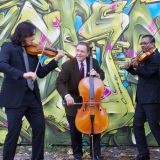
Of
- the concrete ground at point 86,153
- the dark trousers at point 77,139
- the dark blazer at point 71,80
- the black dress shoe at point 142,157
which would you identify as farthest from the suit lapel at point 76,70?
the black dress shoe at point 142,157

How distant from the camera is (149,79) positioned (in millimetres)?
4984

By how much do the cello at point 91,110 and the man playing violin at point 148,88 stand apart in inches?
20.7

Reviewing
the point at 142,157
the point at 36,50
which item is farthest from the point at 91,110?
the point at 142,157

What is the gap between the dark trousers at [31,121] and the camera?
4.49 meters

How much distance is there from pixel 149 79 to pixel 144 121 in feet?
1.90

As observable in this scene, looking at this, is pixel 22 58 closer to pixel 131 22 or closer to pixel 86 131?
pixel 86 131

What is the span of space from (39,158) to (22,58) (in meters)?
1.24

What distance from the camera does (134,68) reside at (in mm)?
4961

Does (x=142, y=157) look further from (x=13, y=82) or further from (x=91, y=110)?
(x=13, y=82)

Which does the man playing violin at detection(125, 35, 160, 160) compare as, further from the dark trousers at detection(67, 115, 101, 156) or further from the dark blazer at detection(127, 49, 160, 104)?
the dark trousers at detection(67, 115, 101, 156)

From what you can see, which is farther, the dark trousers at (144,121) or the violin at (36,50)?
the dark trousers at (144,121)

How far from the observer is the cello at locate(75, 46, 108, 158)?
15.3 feet

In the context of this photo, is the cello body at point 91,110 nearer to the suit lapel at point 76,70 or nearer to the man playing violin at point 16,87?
the suit lapel at point 76,70

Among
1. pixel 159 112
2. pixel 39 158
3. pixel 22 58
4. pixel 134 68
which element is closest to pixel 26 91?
pixel 22 58
